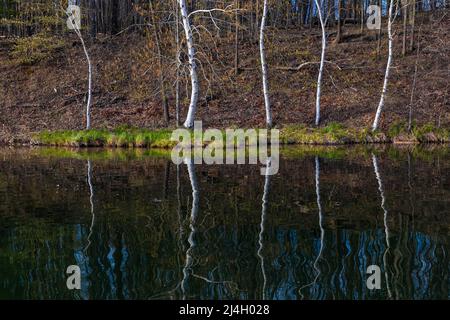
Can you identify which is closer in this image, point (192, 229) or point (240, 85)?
point (192, 229)

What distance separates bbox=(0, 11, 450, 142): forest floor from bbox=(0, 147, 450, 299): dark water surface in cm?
1086

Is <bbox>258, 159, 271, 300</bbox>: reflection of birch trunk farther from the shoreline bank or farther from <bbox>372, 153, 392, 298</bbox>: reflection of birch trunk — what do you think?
the shoreline bank

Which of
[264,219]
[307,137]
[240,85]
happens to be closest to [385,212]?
[264,219]

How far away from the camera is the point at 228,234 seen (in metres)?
6.97

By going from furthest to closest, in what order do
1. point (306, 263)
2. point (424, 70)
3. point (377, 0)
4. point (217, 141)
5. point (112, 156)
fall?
1. point (377, 0)
2. point (424, 70)
3. point (217, 141)
4. point (112, 156)
5. point (306, 263)

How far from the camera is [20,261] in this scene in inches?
235

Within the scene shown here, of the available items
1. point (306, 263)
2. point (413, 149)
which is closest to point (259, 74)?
point (413, 149)

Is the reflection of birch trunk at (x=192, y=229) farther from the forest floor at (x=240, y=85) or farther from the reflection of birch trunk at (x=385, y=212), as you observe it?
the forest floor at (x=240, y=85)

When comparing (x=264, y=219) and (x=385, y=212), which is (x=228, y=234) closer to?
(x=264, y=219)

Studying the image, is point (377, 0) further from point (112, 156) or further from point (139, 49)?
point (112, 156)

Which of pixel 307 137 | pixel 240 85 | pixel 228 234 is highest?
pixel 240 85

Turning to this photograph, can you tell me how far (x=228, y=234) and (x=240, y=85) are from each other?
903 inches

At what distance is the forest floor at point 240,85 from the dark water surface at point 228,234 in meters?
10.9

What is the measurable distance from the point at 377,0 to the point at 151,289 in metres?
39.2
